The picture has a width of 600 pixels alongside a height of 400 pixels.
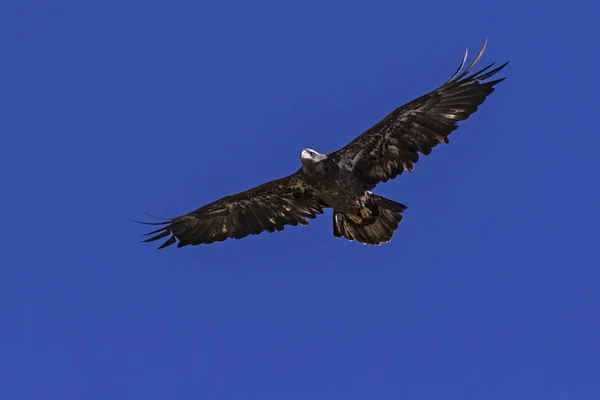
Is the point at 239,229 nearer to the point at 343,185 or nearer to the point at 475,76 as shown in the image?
the point at 343,185

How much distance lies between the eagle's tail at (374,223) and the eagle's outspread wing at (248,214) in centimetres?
62

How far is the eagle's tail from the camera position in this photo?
19.9 meters

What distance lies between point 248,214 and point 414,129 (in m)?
3.66

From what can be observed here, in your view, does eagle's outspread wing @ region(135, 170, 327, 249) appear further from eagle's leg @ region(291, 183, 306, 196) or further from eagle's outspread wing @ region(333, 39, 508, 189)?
eagle's outspread wing @ region(333, 39, 508, 189)

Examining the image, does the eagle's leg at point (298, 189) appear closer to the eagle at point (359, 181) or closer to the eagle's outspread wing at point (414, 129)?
the eagle at point (359, 181)

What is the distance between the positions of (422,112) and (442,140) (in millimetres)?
571

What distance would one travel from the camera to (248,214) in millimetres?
21141

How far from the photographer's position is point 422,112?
63.1ft

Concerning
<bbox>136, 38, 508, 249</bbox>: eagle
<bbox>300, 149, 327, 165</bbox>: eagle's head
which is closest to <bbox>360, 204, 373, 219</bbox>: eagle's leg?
<bbox>136, 38, 508, 249</bbox>: eagle

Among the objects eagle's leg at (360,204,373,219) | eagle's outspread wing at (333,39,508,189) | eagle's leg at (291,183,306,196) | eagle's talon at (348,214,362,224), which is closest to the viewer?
eagle's outspread wing at (333,39,508,189)

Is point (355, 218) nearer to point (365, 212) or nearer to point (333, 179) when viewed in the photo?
point (365, 212)

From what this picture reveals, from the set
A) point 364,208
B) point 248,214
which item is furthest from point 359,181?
point 248,214

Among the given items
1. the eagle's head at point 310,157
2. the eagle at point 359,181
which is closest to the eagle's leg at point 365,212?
the eagle at point 359,181

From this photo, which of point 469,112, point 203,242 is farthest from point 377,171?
point 203,242
